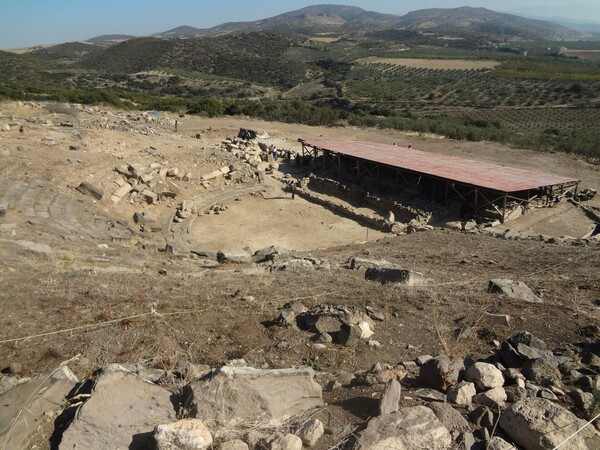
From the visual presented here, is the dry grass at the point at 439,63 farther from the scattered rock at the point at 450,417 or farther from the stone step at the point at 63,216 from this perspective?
the scattered rock at the point at 450,417

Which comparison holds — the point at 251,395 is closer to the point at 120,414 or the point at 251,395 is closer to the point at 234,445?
the point at 234,445

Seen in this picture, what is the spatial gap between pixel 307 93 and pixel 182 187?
5064 centimetres

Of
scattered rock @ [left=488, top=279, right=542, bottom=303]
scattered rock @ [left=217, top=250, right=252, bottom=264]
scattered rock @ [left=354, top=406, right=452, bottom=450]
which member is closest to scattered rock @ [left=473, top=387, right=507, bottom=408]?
scattered rock @ [left=354, top=406, right=452, bottom=450]

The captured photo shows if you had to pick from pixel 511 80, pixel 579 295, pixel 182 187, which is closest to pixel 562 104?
pixel 511 80

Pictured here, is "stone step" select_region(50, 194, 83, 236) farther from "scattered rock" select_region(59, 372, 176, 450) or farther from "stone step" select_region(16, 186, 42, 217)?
"scattered rock" select_region(59, 372, 176, 450)

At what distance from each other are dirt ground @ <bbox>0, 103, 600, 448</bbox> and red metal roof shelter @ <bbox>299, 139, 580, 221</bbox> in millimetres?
1001

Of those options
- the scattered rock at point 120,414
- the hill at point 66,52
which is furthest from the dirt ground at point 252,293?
the hill at point 66,52

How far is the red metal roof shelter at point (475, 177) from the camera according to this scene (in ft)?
52.0

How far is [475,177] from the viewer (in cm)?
1684

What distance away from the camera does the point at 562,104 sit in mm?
52906

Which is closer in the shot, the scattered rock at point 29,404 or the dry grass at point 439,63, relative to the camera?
the scattered rock at point 29,404

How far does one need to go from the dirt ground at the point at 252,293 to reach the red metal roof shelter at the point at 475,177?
1.00 metres

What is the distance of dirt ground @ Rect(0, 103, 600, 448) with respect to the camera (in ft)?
19.0

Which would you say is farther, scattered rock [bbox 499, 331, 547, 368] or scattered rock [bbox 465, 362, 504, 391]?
scattered rock [bbox 499, 331, 547, 368]
